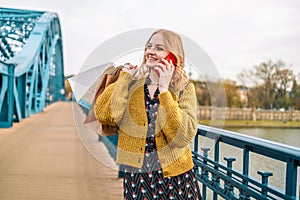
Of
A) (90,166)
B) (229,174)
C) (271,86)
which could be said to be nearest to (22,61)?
(90,166)

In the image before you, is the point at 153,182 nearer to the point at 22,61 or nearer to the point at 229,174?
the point at 229,174

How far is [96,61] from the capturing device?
55.8 inches

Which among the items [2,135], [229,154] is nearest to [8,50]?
[2,135]

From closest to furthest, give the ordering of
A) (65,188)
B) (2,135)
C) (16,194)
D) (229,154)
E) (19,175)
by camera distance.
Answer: (229,154), (16,194), (65,188), (19,175), (2,135)

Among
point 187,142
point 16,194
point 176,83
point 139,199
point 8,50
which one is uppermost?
point 8,50

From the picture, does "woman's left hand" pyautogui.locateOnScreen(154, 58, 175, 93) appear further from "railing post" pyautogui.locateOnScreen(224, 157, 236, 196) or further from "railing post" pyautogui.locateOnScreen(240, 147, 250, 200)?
"railing post" pyautogui.locateOnScreen(224, 157, 236, 196)

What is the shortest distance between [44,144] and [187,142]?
20.8ft

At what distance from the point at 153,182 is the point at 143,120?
270 mm

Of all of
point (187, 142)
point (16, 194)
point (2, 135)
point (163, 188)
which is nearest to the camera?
point (187, 142)

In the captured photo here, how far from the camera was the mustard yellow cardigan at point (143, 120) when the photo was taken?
1360mm

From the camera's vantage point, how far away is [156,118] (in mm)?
1422

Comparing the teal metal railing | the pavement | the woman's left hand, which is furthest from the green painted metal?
the woman's left hand

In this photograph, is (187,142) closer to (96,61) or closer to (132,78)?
(132,78)

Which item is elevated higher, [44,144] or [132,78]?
[132,78]
